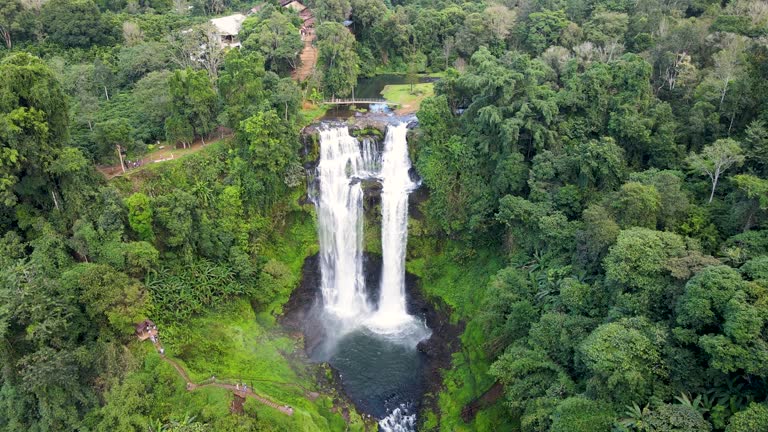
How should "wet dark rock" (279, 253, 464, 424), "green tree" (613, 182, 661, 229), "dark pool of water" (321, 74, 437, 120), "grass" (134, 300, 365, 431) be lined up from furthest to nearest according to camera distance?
1. "dark pool of water" (321, 74, 437, 120)
2. "wet dark rock" (279, 253, 464, 424)
3. "grass" (134, 300, 365, 431)
4. "green tree" (613, 182, 661, 229)

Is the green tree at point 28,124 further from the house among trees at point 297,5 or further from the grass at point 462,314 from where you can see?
the house among trees at point 297,5

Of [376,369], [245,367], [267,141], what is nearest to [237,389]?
[245,367]

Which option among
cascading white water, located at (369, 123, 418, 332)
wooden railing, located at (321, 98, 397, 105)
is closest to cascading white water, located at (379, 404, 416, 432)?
cascading white water, located at (369, 123, 418, 332)

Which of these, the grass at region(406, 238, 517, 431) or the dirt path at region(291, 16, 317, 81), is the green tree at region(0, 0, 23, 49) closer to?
the dirt path at region(291, 16, 317, 81)

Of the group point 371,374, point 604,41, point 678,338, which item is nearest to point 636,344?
point 678,338

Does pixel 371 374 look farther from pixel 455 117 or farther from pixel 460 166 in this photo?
pixel 455 117

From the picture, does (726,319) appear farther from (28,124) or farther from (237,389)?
(28,124)

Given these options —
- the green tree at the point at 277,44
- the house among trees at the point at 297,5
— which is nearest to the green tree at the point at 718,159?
the green tree at the point at 277,44

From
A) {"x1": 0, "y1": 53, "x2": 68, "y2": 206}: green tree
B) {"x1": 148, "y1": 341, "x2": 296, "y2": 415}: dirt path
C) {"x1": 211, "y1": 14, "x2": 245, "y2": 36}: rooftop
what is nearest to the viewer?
{"x1": 148, "y1": 341, "x2": 296, "y2": 415}: dirt path
